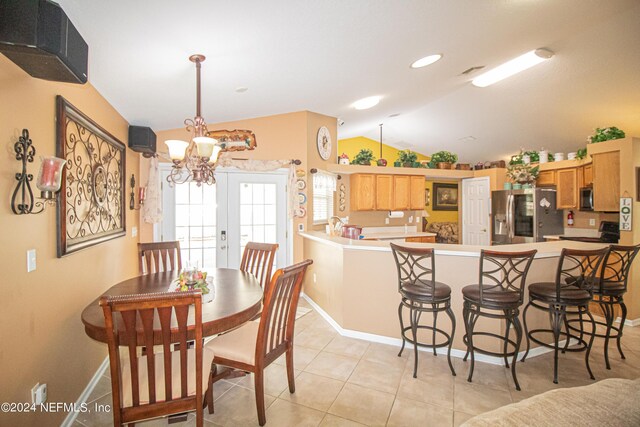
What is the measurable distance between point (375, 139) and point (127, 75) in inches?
230

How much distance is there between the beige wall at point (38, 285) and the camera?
1374 millimetres

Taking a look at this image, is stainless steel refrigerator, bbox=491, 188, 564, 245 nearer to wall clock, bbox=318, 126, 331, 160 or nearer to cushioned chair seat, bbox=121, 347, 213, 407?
wall clock, bbox=318, 126, 331, 160

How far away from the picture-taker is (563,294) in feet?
7.84

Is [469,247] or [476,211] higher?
[476,211]

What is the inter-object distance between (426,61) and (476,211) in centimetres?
429

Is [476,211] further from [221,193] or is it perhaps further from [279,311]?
[279,311]

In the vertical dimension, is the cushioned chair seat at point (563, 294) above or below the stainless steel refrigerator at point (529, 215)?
below

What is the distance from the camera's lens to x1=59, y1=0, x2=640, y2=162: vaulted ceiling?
71.1 inches

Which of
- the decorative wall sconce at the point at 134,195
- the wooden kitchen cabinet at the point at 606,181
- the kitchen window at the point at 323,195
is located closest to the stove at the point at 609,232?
the wooden kitchen cabinet at the point at 606,181

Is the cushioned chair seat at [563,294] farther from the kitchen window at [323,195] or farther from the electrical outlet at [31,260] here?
the electrical outlet at [31,260]

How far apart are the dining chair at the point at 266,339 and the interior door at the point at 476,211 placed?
534 cm

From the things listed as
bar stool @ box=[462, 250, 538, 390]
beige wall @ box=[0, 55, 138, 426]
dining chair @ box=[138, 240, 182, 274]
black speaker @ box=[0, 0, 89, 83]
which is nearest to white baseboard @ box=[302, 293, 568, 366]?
bar stool @ box=[462, 250, 538, 390]

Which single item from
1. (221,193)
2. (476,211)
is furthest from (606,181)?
(221,193)

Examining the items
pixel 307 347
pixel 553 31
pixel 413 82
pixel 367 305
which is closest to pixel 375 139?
pixel 413 82
